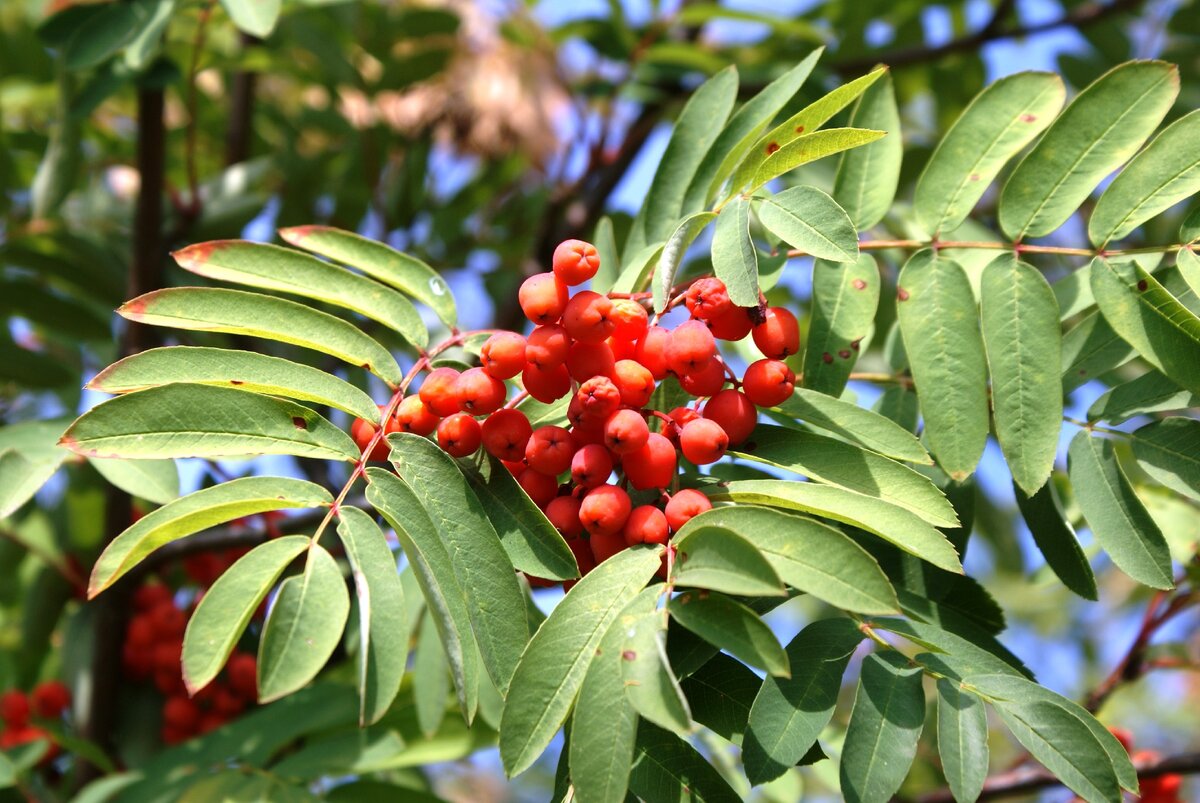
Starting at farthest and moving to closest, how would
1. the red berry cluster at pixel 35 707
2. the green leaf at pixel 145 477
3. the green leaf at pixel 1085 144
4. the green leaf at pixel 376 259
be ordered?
the red berry cluster at pixel 35 707, the green leaf at pixel 145 477, the green leaf at pixel 376 259, the green leaf at pixel 1085 144

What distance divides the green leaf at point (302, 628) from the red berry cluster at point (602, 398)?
0.65 ft

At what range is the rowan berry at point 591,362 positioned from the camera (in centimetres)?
Result: 114

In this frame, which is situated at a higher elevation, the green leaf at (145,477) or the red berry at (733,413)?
the green leaf at (145,477)

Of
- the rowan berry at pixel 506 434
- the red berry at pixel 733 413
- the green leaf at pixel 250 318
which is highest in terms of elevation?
the green leaf at pixel 250 318

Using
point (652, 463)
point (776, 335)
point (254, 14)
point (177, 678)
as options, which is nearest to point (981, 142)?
point (776, 335)

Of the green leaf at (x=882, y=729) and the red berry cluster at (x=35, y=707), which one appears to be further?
the red berry cluster at (x=35, y=707)

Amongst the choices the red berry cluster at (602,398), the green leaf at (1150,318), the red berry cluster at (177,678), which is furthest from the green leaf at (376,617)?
the red berry cluster at (177,678)

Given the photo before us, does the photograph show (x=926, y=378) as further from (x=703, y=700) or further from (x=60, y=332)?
(x=60, y=332)

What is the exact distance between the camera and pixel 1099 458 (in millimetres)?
1256

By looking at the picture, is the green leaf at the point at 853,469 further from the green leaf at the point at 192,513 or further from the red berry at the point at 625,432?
the green leaf at the point at 192,513

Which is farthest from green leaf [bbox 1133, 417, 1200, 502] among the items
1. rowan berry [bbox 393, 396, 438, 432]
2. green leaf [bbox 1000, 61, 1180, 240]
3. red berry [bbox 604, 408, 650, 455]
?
rowan berry [bbox 393, 396, 438, 432]

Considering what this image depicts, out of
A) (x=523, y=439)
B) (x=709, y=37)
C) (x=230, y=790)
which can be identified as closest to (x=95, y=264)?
(x=230, y=790)

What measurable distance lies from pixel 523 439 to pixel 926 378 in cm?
45

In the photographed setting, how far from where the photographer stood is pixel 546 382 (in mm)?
1163
